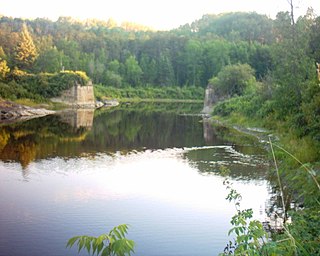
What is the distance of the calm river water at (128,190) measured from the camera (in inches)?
532

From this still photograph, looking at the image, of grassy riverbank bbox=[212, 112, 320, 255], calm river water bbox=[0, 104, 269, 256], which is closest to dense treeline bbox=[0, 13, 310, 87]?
calm river water bbox=[0, 104, 269, 256]

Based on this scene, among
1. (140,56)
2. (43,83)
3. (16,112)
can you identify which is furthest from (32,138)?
(140,56)

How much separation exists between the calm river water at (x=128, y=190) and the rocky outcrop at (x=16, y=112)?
20775 millimetres

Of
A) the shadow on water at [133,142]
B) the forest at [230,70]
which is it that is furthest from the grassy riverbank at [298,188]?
the shadow on water at [133,142]

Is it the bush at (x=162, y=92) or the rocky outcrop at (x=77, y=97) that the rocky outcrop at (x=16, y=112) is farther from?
the bush at (x=162, y=92)

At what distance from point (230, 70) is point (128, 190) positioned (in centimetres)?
4684

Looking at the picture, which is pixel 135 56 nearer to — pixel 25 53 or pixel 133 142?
pixel 25 53

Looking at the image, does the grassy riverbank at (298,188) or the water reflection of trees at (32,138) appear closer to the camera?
the grassy riverbank at (298,188)

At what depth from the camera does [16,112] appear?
2345 inches

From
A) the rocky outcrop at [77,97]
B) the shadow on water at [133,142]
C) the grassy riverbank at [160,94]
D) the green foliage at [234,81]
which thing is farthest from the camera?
the grassy riverbank at [160,94]

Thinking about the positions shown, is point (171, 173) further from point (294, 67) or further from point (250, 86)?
point (250, 86)

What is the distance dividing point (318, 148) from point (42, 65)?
85946 millimetres

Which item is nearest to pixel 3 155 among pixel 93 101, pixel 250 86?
pixel 250 86

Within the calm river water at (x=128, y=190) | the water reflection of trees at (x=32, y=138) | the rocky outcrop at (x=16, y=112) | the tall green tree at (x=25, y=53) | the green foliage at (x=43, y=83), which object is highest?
the tall green tree at (x=25, y=53)
